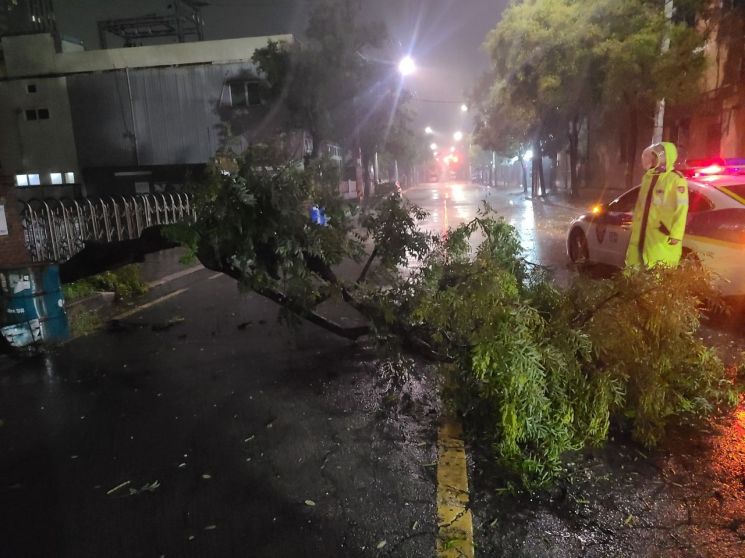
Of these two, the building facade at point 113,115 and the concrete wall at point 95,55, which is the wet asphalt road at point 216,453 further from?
the concrete wall at point 95,55

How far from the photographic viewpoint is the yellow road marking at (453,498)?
Result: 8.66ft

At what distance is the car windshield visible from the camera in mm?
5938

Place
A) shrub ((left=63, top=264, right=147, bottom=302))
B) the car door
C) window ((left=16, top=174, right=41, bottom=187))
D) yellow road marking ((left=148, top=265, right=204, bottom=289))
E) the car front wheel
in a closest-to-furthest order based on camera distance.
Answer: the car door, shrub ((left=63, top=264, right=147, bottom=302)), the car front wheel, yellow road marking ((left=148, top=265, right=204, bottom=289)), window ((left=16, top=174, right=41, bottom=187))

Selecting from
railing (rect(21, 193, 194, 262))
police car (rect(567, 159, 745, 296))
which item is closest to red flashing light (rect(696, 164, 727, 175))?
police car (rect(567, 159, 745, 296))

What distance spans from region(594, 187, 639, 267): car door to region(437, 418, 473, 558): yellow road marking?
483cm

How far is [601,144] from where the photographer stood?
30406 mm

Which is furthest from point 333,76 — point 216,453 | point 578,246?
point 216,453

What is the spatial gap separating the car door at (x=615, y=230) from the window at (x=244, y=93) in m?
23.2

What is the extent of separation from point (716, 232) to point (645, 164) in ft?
4.10

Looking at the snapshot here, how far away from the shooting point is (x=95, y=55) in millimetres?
29844

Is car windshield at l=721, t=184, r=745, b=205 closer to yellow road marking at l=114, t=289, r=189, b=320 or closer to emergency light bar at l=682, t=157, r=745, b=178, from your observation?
emergency light bar at l=682, t=157, r=745, b=178

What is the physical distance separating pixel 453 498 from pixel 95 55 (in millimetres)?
33449

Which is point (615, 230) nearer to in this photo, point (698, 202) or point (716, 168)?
point (716, 168)

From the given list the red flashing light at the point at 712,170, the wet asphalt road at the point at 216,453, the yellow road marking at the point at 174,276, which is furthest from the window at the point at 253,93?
the red flashing light at the point at 712,170
